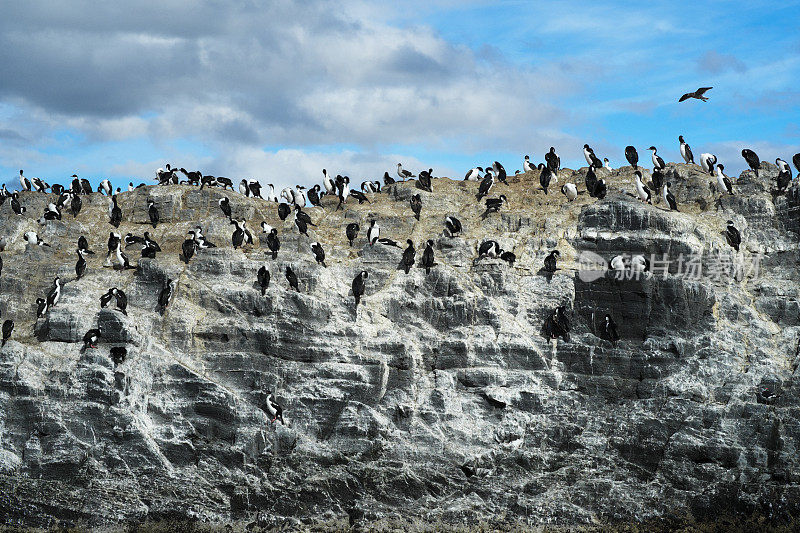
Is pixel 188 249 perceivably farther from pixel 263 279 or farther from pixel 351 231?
pixel 351 231

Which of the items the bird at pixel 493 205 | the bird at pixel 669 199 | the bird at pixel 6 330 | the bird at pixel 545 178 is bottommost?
the bird at pixel 6 330

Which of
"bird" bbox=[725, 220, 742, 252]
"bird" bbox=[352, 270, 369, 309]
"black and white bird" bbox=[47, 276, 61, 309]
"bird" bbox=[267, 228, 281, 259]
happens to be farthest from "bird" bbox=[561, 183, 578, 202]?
"black and white bird" bbox=[47, 276, 61, 309]

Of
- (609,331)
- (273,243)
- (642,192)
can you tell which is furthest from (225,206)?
(642,192)

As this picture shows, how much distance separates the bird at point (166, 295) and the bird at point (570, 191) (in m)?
17.8

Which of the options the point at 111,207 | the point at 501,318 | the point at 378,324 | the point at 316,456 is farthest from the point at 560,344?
the point at 111,207

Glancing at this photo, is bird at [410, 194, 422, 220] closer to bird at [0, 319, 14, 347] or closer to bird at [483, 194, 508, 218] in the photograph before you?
bird at [483, 194, 508, 218]

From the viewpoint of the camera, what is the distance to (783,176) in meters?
46.3

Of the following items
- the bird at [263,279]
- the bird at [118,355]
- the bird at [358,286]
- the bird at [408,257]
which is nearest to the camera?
the bird at [118,355]

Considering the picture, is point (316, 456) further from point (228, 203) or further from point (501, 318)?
point (228, 203)

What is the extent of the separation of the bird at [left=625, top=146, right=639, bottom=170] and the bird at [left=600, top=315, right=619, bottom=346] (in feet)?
34.4

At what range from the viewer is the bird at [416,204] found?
4706cm

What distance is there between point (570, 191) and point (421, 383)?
1244cm

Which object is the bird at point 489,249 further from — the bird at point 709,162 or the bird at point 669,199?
the bird at point 709,162

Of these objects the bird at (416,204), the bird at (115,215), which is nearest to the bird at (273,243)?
the bird at (416,204)
